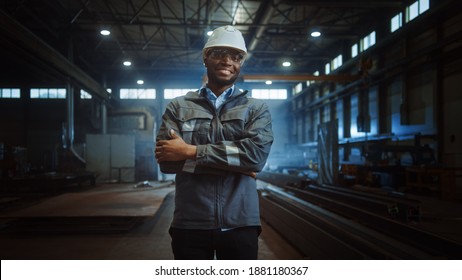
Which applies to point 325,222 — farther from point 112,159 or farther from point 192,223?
point 112,159

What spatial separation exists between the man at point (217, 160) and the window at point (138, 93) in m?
17.3

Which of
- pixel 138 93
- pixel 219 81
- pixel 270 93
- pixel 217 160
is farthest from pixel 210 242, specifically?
pixel 138 93

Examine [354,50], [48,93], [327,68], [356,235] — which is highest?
[354,50]

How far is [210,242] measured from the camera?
49.9 inches

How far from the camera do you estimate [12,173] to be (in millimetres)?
8016

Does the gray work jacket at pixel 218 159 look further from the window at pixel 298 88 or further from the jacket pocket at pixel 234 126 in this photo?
the window at pixel 298 88

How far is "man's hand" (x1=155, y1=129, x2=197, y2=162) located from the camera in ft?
4.07

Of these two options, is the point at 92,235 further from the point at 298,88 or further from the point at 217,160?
the point at 298,88

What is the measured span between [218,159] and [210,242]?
1.11ft

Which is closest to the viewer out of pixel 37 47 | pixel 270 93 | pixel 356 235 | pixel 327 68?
pixel 356 235

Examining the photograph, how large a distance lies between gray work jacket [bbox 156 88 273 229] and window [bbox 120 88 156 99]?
17.3 m

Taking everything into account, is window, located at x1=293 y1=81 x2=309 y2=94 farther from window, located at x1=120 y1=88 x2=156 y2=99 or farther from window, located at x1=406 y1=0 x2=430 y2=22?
window, located at x1=406 y1=0 x2=430 y2=22

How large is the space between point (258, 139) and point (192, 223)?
42 cm
